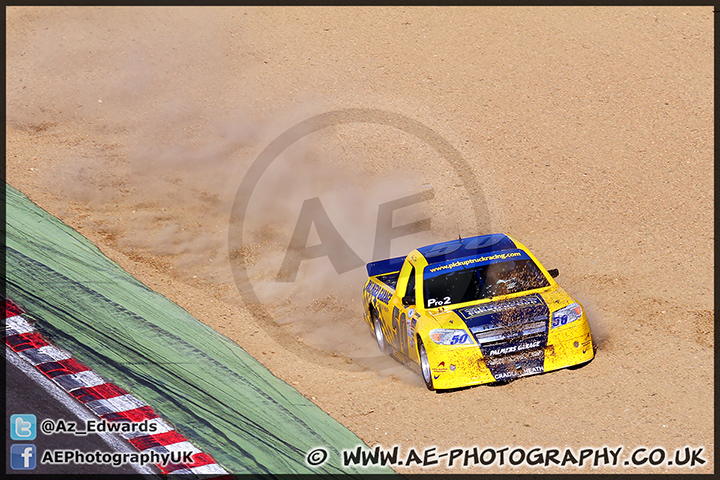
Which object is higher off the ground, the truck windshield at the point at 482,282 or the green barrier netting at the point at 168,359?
the truck windshield at the point at 482,282

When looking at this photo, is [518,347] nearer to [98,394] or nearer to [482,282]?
[482,282]

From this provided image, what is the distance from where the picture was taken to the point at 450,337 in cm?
961

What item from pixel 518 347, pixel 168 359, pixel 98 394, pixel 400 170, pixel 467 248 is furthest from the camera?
pixel 400 170

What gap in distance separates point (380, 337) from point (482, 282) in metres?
1.96

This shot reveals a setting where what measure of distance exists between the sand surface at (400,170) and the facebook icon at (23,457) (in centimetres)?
337

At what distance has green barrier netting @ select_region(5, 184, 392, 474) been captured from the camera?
30.9ft

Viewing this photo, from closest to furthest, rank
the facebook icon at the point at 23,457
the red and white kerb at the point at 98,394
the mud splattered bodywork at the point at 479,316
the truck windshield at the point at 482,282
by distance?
the facebook icon at the point at 23,457 < the red and white kerb at the point at 98,394 < the mud splattered bodywork at the point at 479,316 < the truck windshield at the point at 482,282

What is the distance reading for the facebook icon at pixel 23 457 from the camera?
8.55 m

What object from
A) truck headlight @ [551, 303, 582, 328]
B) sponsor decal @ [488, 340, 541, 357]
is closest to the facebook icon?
sponsor decal @ [488, 340, 541, 357]

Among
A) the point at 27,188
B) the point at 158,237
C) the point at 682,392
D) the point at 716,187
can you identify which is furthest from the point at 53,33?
the point at 682,392

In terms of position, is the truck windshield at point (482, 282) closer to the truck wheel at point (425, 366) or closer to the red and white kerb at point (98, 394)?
the truck wheel at point (425, 366)

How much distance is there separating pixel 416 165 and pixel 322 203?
7.62 ft

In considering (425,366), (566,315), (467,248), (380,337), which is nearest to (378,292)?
(380,337)

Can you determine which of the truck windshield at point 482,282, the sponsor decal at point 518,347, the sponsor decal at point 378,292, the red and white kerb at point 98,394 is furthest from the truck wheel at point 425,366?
the red and white kerb at point 98,394
